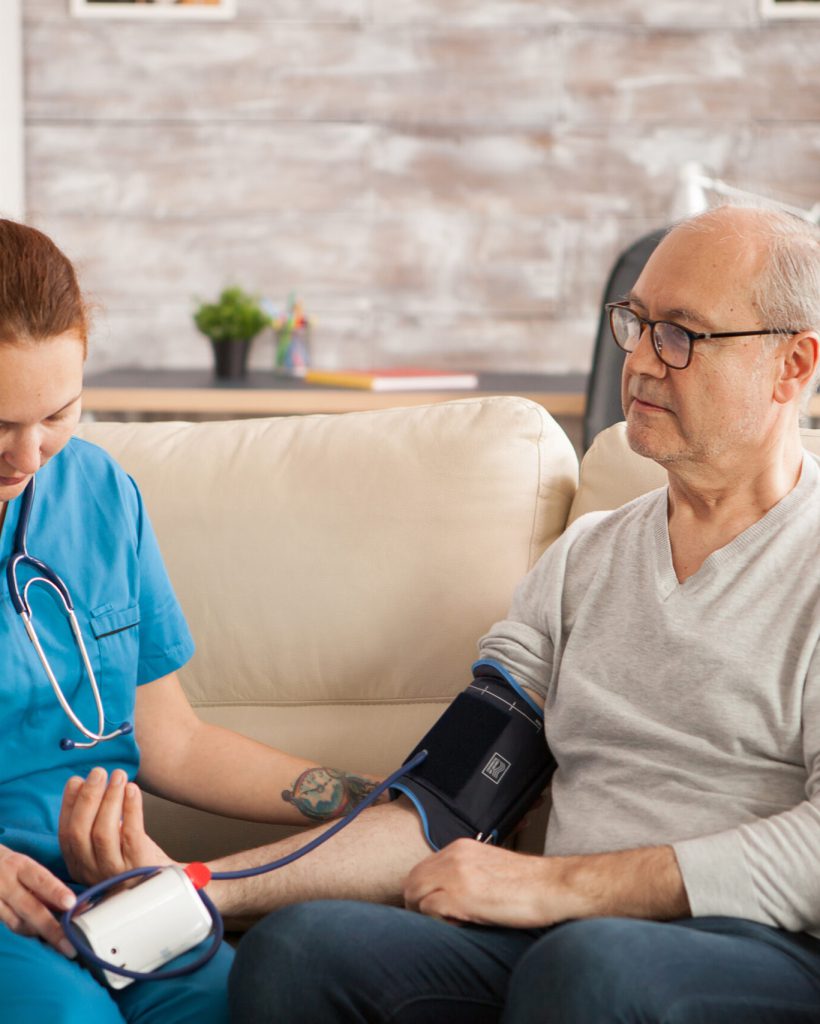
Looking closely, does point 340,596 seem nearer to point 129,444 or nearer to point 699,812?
point 129,444

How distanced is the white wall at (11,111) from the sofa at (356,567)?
198 cm

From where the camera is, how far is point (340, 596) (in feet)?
5.74

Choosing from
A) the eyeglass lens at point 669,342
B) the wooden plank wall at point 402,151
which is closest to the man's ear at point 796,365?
the eyeglass lens at point 669,342

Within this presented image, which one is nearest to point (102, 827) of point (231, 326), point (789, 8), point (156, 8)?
point (231, 326)

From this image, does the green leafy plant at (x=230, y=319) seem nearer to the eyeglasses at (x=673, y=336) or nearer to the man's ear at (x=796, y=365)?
the eyeglasses at (x=673, y=336)

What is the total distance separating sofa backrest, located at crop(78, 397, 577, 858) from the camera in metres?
1.74

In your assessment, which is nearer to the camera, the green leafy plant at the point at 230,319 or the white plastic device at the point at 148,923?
the white plastic device at the point at 148,923

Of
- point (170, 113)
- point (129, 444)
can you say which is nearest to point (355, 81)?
point (170, 113)

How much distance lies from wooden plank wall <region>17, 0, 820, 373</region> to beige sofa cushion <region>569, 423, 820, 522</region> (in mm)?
1958

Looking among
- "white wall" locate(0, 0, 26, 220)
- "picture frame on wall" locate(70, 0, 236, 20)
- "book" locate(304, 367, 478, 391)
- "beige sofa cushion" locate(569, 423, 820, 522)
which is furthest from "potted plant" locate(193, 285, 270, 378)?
"beige sofa cushion" locate(569, 423, 820, 522)

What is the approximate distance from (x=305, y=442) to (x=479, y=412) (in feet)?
0.80

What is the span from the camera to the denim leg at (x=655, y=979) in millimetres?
1119

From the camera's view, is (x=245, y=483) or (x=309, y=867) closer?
(x=309, y=867)

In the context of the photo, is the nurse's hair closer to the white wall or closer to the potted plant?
the potted plant
